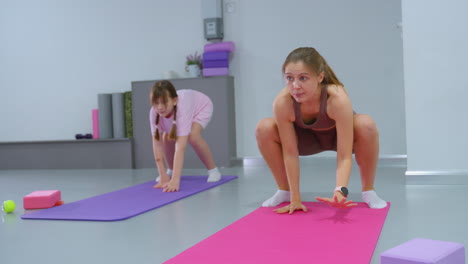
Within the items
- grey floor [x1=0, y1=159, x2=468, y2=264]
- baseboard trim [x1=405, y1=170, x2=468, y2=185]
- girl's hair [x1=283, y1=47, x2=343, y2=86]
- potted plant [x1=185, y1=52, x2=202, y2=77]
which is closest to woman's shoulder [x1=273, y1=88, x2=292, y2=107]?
girl's hair [x1=283, y1=47, x2=343, y2=86]

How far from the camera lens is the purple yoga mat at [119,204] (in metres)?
2.54

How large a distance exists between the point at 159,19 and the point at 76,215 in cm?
303

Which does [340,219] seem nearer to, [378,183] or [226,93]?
[378,183]

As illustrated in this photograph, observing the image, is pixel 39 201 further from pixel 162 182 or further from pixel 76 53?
pixel 76 53

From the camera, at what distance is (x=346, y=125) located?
2.22m

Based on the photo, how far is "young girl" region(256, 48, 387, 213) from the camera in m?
2.17

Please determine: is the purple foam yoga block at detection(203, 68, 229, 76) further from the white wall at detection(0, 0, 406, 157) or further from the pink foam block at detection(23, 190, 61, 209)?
the pink foam block at detection(23, 190, 61, 209)

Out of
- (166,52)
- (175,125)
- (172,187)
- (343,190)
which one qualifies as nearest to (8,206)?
(172,187)

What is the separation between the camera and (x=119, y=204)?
9.31ft

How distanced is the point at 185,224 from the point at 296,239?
0.60 meters

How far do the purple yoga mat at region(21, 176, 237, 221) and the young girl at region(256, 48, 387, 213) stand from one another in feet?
2.22

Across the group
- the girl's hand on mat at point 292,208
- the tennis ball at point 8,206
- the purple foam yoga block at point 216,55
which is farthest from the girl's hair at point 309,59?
the purple foam yoga block at point 216,55

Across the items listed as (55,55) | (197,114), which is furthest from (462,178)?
(55,55)

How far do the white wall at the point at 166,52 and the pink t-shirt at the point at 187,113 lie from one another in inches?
51.7
